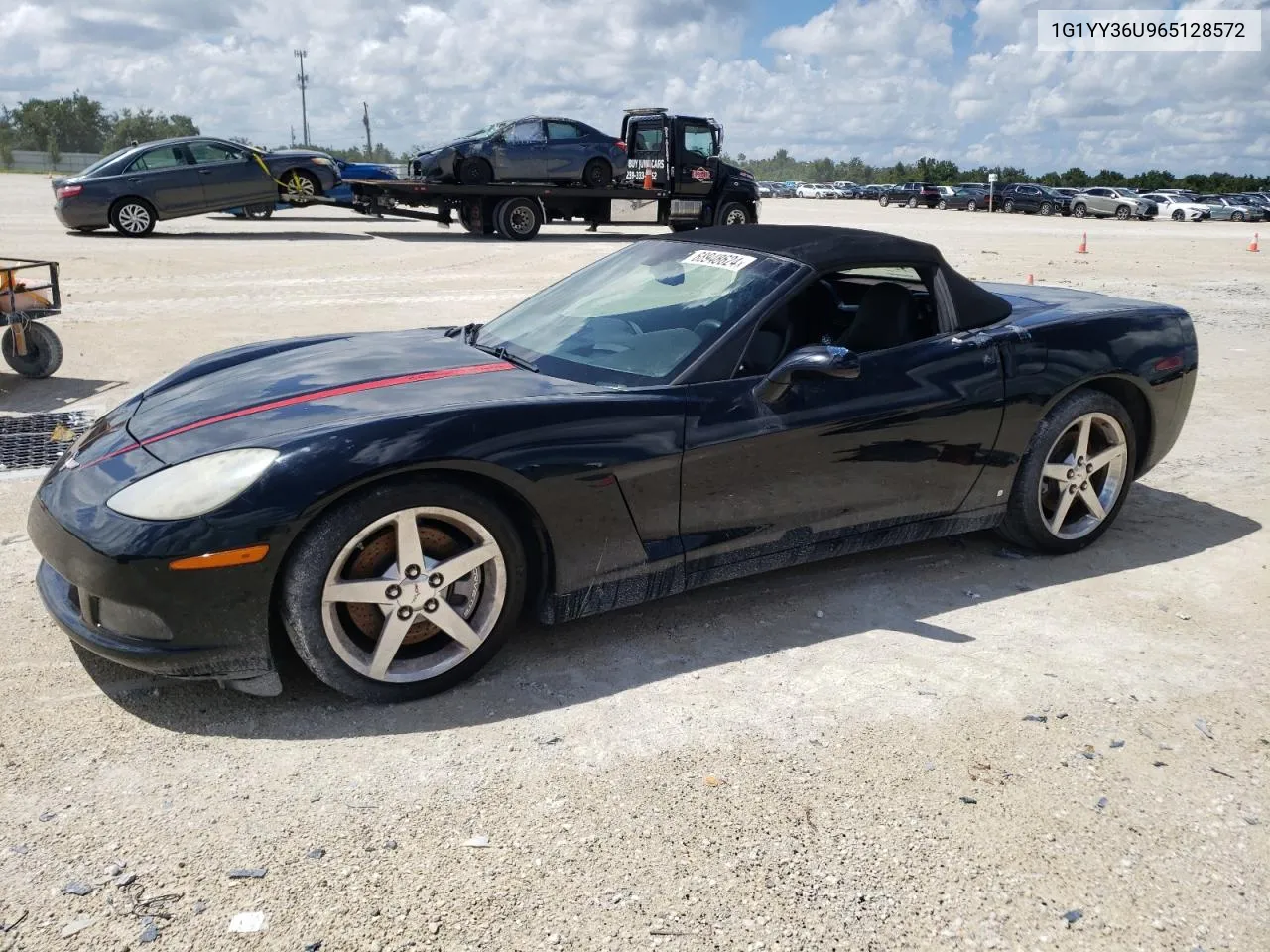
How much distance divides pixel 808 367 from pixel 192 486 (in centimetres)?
194

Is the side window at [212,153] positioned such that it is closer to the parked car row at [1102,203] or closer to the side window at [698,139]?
the side window at [698,139]

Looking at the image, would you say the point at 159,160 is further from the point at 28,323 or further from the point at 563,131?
the point at 28,323

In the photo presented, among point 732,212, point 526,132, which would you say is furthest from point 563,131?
point 732,212

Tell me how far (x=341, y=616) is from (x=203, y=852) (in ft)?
2.57

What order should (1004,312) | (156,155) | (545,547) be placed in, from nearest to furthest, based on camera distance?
1. (545,547)
2. (1004,312)
3. (156,155)

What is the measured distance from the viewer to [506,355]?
3.87 m

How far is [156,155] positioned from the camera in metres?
18.1

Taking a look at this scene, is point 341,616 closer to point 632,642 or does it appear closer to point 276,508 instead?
point 276,508

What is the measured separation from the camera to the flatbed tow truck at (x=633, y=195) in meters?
20.0

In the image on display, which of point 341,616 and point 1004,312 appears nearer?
point 341,616

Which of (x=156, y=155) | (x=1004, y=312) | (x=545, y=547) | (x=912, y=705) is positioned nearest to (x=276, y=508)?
(x=545, y=547)

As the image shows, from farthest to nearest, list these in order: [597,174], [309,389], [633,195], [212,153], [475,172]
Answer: [633,195] < [597,174] < [475,172] < [212,153] < [309,389]

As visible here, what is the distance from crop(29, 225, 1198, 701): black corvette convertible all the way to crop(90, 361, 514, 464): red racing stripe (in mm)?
14

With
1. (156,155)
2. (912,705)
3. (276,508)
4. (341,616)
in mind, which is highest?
(156,155)
